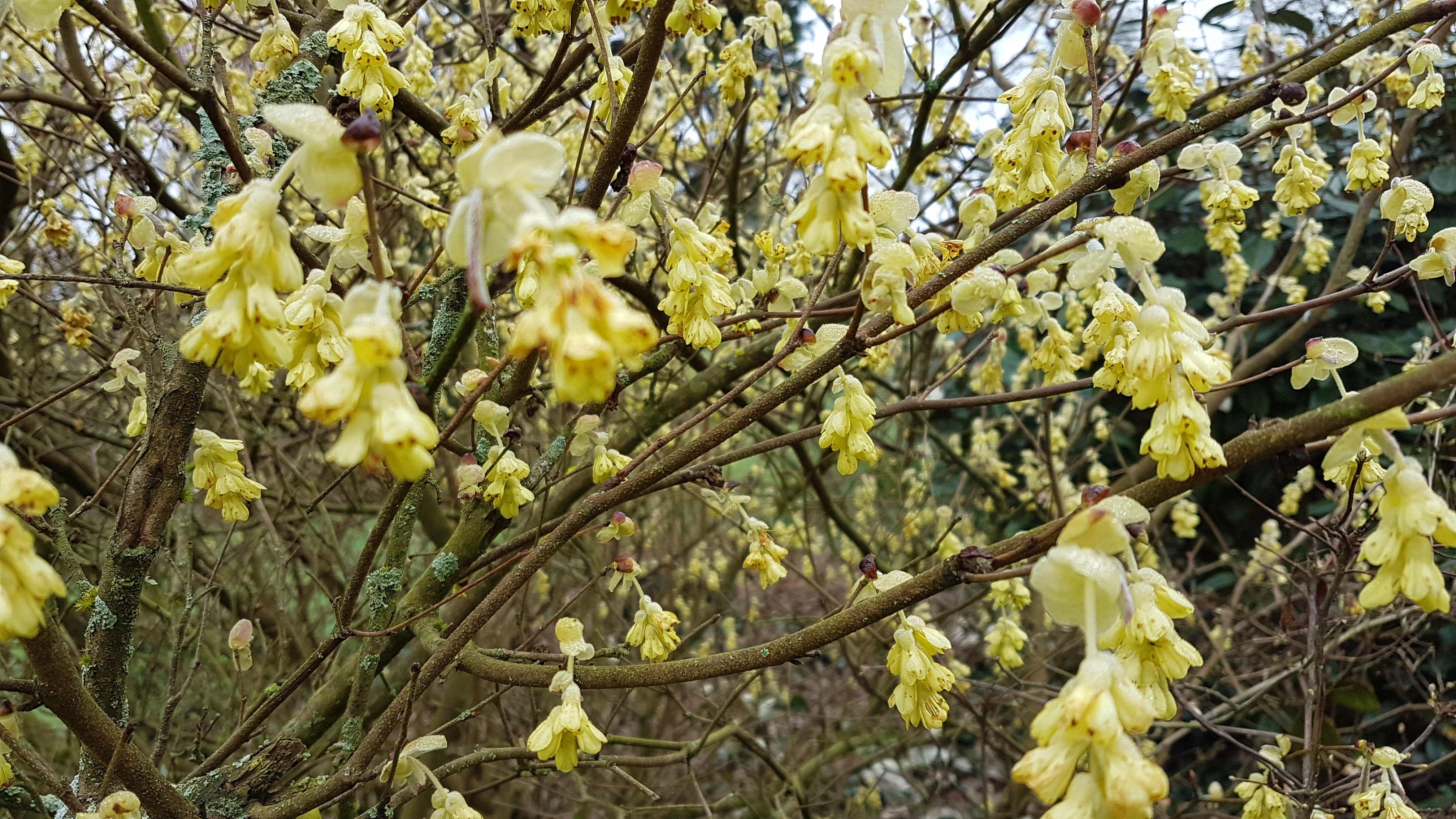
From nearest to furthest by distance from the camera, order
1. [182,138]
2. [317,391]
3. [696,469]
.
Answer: [317,391], [696,469], [182,138]

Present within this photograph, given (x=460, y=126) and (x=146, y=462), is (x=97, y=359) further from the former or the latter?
(x=460, y=126)

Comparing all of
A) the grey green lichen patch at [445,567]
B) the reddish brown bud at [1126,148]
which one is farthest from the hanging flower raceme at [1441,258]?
the grey green lichen patch at [445,567]

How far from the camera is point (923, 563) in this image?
5.12 metres

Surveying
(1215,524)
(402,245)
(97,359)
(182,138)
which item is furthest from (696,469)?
(1215,524)

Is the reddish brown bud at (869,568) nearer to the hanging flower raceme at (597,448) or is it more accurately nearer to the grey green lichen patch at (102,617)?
the hanging flower raceme at (597,448)

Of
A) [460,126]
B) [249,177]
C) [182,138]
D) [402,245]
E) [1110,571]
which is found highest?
[182,138]

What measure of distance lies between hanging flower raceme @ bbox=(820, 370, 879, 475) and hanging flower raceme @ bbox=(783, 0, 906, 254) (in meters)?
0.64

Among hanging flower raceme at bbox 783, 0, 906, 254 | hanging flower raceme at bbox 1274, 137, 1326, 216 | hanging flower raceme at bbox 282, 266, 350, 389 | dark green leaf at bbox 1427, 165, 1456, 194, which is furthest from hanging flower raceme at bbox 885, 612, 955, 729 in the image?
dark green leaf at bbox 1427, 165, 1456, 194

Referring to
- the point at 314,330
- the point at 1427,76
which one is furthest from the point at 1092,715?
the point at 1427,76

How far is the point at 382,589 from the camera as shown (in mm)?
2002

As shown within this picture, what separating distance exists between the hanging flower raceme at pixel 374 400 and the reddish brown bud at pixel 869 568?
2.94 feet

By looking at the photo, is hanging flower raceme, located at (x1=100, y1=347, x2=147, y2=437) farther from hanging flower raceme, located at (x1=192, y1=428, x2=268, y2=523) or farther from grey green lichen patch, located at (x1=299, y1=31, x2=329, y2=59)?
grey green lichen patch, located at (x1=299, y1=31, x2=329, y2=59)

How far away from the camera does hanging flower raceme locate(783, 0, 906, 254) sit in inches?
40.9

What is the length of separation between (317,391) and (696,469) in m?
1.07
